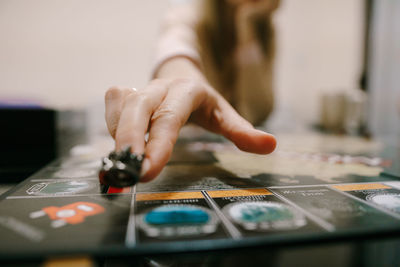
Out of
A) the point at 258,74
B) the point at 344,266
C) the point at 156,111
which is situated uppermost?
the point at 258,74

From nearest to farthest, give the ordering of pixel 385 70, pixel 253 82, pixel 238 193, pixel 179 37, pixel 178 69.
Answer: pixel 238 193
pixel 178 69
pixel 179 37
pixel 385 70
pixel 253 82

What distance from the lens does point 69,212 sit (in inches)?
11.3

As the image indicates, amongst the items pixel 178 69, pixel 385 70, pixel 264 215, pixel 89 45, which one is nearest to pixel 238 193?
pixel 264 215

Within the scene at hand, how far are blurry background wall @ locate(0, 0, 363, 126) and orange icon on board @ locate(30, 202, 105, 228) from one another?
78.4 inches

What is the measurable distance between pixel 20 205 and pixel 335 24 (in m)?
2.73

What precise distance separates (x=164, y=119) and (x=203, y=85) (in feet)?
0.47

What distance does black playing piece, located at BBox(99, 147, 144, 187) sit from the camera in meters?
0.29

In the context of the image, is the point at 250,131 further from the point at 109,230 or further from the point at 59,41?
the point at 59,41

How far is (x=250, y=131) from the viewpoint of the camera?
455mm

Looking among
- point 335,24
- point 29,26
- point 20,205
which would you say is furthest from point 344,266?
point 29,26

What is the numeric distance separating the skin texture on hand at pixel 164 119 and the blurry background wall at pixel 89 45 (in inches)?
70.3

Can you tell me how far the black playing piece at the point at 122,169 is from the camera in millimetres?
290

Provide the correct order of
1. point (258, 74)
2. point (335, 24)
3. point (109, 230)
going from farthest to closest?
point (335, 24)
point (258, 74)
point (109, 230)

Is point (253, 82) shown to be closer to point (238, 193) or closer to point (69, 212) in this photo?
point (238, 193)
